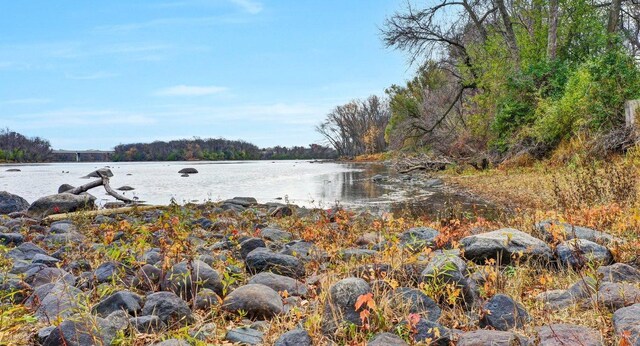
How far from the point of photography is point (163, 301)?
2.87 meters

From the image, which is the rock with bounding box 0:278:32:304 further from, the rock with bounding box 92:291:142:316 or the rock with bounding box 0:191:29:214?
the rock with bounding box 0:191:29:214

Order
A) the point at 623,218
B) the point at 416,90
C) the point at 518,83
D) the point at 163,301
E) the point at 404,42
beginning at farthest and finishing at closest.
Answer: the point at 416,90 < the point at 404,42 < the point at 518,83 < the point at 623,218 < the point at 163,301

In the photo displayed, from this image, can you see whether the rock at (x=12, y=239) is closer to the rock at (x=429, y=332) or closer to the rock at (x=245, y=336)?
the rock at (x=245, y=336)

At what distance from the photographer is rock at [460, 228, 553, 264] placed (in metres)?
3.95

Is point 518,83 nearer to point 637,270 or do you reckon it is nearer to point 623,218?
point 623,218

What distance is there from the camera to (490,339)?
2.25 meters

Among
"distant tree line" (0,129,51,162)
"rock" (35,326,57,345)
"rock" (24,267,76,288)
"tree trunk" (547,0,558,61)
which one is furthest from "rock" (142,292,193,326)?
"distant tree line" (0,129,51,162)

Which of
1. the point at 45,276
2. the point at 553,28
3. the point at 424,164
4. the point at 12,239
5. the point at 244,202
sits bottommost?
the point at 244,202

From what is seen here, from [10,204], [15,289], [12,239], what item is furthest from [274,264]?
[10,204]

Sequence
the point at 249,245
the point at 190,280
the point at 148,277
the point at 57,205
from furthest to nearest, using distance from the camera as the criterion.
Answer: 1. the point at 57,205
2. the point at 249,245
3. the point at 148,277
4. the point at 190,280

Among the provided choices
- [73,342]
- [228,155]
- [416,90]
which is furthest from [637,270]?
[228,155]

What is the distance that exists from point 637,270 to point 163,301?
3.47m

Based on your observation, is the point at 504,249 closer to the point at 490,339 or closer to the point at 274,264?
the point at 490,339

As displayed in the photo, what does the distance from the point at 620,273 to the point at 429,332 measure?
6.46ft
